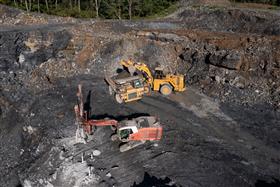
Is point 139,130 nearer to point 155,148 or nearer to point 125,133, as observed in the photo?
point 125,133

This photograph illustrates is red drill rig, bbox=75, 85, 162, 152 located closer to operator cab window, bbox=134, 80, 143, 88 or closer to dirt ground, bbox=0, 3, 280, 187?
dirt ground, bbox=0, 3, 280, 187

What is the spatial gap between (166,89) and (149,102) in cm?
176

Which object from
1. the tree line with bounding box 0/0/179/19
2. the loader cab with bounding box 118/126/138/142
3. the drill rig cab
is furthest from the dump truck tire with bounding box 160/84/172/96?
the tree line with bounding box 0/0/179/19

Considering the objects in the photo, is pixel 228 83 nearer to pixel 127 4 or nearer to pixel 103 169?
pixel 103 169

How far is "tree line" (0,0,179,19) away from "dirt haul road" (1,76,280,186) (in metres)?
17.4

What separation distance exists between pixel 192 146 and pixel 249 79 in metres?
9.39

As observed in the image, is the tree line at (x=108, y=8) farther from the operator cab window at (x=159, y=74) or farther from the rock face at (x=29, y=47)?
the operator cab window at (x=159, y=74)

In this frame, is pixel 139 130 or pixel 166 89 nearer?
pixel 139 130

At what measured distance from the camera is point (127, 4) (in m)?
44.7

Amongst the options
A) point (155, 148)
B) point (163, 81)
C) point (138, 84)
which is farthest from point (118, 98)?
point (155, 148)

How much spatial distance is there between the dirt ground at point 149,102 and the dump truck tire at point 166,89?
38 cm

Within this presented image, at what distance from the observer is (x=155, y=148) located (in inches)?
913

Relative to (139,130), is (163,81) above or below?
above

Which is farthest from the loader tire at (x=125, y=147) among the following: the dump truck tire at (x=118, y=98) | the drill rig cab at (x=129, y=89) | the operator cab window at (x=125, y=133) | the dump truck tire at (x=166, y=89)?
the dump truck tire at (x=166, y=89)
